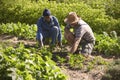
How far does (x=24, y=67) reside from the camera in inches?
257

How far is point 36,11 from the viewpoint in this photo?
1274 cm

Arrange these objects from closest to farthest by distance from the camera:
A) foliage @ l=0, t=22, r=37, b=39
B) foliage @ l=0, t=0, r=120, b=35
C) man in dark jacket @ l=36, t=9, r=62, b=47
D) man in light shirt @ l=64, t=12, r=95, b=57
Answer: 1. man in light shirt @ l=64, t=12, r=95, b=57
2. man in dark jacket @ l=36, t=9, r=62, b=47
3. foliage @ l=0, t=22, r=37, b=39
4. foliage @ l=0, t=0, r=120, b=35

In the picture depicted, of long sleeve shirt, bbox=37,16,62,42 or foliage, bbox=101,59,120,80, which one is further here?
long sleeve shirt, bbox=37,16,62,42

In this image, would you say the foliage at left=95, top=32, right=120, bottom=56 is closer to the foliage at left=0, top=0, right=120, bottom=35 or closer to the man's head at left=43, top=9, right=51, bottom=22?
the man's head at left=43, top=9, right=51, bottom=22

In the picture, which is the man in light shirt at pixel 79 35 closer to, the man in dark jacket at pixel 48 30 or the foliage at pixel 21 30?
the man in dark jacket at pixel 48 30

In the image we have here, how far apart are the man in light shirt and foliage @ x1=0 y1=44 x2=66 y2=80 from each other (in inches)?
76.7

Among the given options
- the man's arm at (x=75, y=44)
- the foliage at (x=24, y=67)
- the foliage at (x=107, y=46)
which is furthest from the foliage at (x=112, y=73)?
the foliage at (x=107, y=46)

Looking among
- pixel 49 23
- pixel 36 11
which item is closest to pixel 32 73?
pixel 49 23

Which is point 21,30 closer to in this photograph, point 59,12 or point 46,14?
point 59,12

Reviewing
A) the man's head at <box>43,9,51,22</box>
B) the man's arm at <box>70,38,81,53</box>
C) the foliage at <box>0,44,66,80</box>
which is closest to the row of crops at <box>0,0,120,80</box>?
the foliage at <box>0,44,66,80</box>

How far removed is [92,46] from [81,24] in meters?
0.72

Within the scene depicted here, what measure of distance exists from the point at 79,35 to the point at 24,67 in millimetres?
2725

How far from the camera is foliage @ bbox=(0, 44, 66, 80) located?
632 centimetres

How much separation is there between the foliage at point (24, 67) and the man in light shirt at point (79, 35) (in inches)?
76.7
